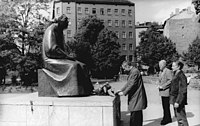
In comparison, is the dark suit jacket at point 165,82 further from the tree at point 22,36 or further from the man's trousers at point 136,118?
the tree at point 22,36

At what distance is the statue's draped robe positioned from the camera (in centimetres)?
656

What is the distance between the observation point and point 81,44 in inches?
1603

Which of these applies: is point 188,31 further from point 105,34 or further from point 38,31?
point 38,31

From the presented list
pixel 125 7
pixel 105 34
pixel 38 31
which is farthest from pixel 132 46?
pixel 38 31

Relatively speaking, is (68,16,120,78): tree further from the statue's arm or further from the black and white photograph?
the statue's arm

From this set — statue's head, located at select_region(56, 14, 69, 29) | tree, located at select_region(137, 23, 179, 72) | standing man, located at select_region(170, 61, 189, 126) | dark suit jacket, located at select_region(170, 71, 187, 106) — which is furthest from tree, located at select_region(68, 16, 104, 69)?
dark suit jacket, located at select_region(170, 71, 187, 106)

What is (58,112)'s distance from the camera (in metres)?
6.00

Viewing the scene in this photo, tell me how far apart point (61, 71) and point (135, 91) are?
1832 mm

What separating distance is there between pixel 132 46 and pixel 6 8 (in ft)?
170

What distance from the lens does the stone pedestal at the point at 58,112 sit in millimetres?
5816

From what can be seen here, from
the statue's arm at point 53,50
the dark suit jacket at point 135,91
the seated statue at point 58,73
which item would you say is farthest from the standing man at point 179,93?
the statue's arm at point 53,50

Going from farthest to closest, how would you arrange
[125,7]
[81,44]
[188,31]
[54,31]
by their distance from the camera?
[125,7] → [188,31] → [81,44] → [54,31]

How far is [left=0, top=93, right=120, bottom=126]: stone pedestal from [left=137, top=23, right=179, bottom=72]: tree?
39.4 m

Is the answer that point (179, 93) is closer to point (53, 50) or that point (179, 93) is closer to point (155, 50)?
point (53, 50)
